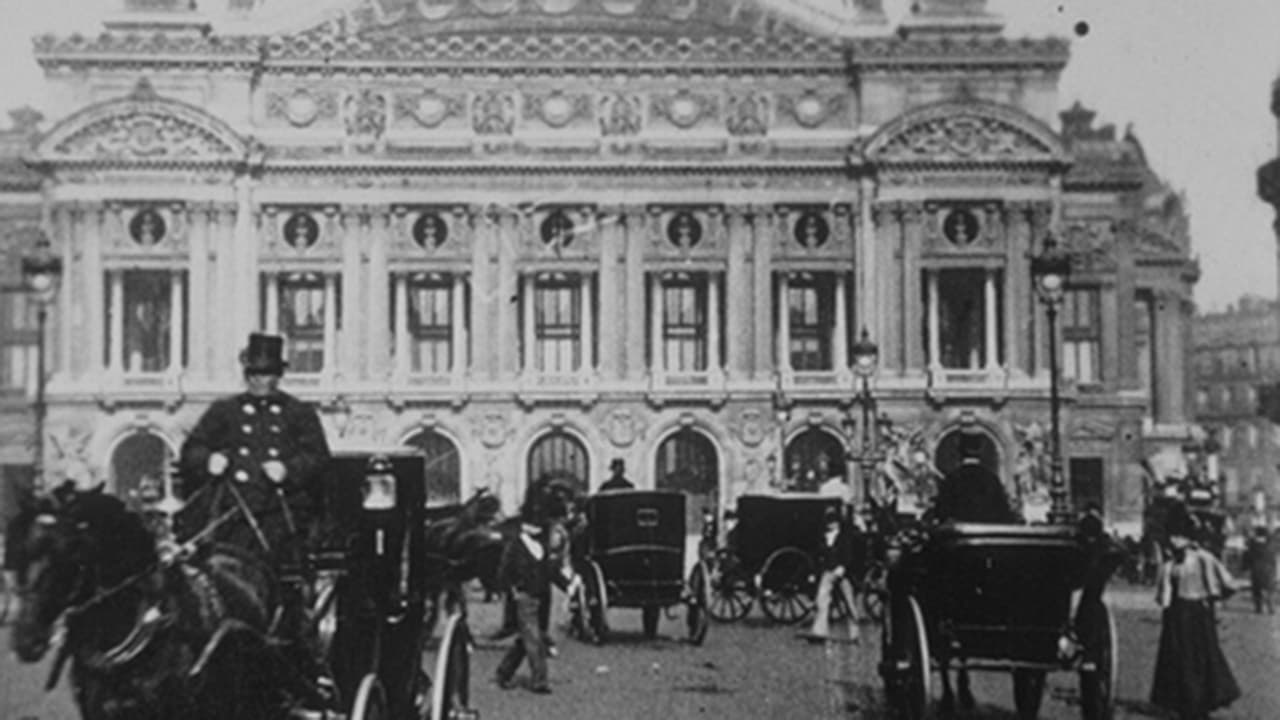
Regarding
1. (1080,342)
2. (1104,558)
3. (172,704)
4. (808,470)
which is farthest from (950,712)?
(1080,342)

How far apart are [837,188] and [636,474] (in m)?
8.37

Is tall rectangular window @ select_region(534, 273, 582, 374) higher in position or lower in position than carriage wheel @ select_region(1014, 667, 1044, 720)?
higher

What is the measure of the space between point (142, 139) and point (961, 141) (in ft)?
60.7

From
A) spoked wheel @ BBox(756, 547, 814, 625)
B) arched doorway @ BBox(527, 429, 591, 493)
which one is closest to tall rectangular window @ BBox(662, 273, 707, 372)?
arched doorway @ BBox(527, 429, 591, 493)

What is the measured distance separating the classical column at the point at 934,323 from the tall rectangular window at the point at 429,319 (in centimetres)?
1145

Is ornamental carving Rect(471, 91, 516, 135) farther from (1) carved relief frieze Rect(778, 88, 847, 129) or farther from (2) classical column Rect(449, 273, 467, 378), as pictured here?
(1) carved relief frieze Rect(778, 88, 847, 129)

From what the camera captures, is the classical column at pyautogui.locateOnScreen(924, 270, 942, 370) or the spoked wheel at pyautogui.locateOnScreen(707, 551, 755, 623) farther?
the classical column at pyautogui.locateOnScreen(924, 270, 942, 370)

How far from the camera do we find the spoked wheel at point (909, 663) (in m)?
11.5

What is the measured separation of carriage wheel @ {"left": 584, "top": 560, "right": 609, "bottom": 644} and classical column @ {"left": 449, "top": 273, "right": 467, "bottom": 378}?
20737 mm

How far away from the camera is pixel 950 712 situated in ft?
43.3

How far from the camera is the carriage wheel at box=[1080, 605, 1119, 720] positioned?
11539 millimetres

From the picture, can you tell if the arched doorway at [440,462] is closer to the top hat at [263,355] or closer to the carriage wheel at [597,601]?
the carriage wheel at [597,601]

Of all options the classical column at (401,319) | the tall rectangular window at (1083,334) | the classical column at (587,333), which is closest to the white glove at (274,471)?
the classical column at (587,333)

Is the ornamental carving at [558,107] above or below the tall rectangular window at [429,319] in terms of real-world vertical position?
above
